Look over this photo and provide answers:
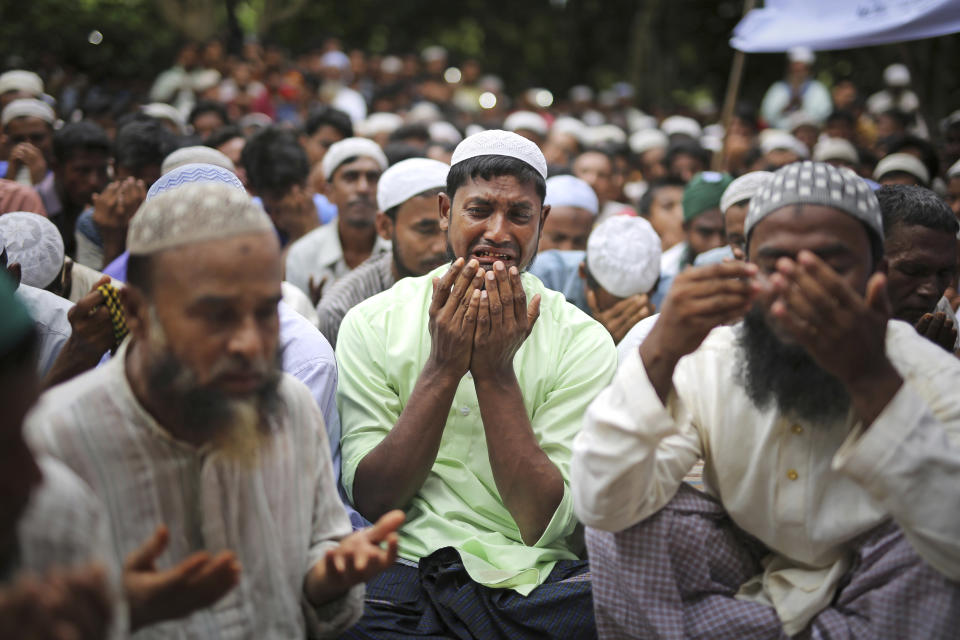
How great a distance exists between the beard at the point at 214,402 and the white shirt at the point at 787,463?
83cm

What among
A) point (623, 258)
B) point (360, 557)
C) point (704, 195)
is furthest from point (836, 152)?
point (360, 557)

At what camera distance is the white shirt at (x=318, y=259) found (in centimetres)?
646

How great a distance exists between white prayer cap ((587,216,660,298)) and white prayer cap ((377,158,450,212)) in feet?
3.23

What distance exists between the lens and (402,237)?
5301 millimetres

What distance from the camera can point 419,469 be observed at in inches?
129

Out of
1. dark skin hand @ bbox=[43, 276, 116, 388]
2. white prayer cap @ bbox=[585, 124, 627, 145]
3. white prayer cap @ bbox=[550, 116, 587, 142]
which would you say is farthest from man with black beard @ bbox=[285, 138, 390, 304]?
white prayer cap @ bbox=[585, 124, 627, 145]

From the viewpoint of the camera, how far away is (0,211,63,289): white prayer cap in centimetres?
405

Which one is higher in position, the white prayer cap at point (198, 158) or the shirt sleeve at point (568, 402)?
the white prayer cap at point (198, 158)

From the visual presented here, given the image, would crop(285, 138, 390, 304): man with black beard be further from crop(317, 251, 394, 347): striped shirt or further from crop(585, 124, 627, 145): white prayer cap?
crop(585, 124, 627, 145): white prayer cap

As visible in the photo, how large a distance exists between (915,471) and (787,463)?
425 mm

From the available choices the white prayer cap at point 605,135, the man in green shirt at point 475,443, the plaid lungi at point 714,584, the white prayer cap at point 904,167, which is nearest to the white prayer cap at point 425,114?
the white prayer cap at point 605,135

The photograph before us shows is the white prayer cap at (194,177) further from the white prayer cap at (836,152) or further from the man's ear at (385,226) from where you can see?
the white prayer cap at (836,152)

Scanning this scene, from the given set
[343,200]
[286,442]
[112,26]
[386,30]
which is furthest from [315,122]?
[386,30]

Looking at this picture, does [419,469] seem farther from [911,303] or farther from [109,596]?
[911,303]
